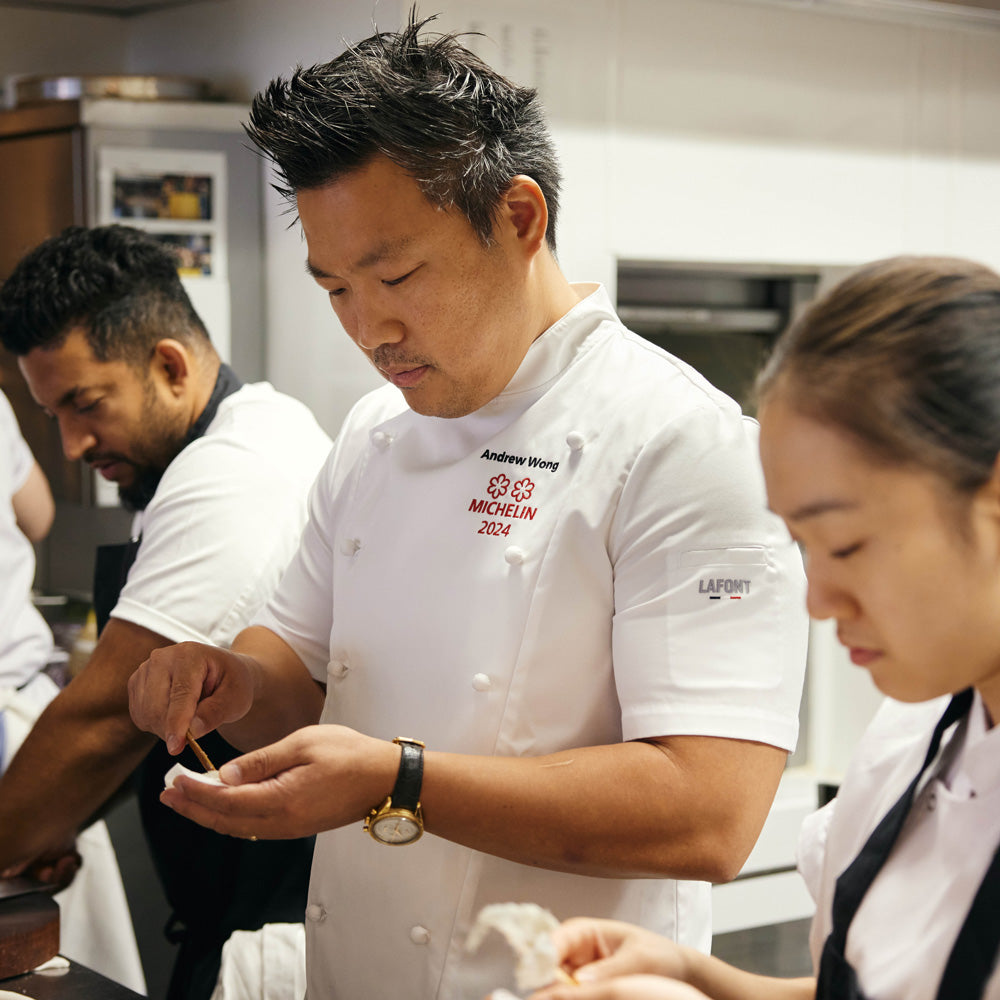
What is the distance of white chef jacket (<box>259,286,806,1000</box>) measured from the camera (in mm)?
1140

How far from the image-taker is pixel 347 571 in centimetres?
137

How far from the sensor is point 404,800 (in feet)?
3.57

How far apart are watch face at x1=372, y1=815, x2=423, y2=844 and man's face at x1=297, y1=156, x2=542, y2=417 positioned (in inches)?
16.2

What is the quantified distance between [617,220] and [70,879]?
68.0 inches

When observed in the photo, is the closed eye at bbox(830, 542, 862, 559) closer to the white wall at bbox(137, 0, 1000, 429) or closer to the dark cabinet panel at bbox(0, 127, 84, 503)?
the white wall at bbox(137, 0, 1000, 429)

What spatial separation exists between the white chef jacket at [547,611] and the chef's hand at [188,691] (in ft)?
0.35

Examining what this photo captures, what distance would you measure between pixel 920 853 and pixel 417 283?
0.68 m

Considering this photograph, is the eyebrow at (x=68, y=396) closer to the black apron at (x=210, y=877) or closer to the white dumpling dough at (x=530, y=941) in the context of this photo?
the black apron at (x=210, y=877)

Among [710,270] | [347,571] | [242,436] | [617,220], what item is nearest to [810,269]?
[710,270]

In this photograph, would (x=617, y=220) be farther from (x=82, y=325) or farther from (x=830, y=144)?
(x=82, y=325)

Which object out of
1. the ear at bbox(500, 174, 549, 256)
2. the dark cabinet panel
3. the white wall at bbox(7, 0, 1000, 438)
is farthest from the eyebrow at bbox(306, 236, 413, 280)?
the dark cabinet panel

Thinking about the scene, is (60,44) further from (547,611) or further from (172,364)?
(547,611)

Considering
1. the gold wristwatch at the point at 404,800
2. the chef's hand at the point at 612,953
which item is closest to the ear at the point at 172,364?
the gold wristwatch at the point at 404,800

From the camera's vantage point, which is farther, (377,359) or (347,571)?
(347,571)
